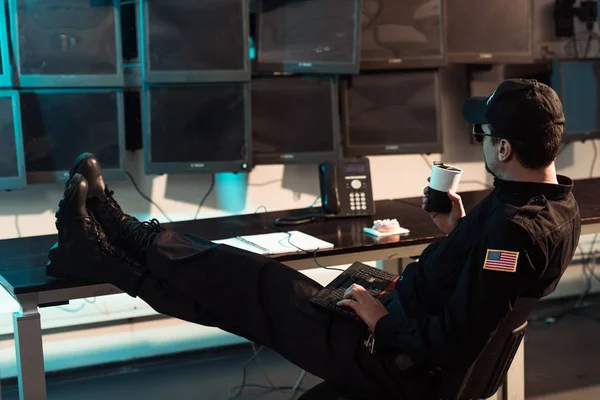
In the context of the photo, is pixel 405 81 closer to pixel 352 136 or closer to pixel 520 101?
pixel 352 136

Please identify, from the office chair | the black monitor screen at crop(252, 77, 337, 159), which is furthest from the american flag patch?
the black monitor screen at crop(252, 77, 337, 159)

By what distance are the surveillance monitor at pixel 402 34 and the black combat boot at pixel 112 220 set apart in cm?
164

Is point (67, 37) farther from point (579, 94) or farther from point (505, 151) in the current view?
point (579, 94)

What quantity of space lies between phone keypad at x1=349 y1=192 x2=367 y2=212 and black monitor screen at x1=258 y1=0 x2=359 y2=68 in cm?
80

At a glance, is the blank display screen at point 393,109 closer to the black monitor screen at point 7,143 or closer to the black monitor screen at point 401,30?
the black monitor screen at point 401,30

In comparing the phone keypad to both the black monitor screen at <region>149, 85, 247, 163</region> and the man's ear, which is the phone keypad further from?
the man's ear

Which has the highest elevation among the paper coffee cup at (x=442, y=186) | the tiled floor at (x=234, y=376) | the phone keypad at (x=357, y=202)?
the paper coffee cup at (x=442, y=186)

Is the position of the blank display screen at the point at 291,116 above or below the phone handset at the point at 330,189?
above

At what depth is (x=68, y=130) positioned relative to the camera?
9.93ft

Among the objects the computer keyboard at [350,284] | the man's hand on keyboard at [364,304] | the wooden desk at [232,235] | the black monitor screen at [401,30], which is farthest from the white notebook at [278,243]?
the black monitor screen at [401,30]

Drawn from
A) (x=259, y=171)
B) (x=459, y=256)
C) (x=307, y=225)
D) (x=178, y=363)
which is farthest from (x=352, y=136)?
(x=459, y=256)

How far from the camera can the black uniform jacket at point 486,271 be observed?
61.4 inches

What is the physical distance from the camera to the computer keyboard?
1.84 m

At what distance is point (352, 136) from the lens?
350cm
